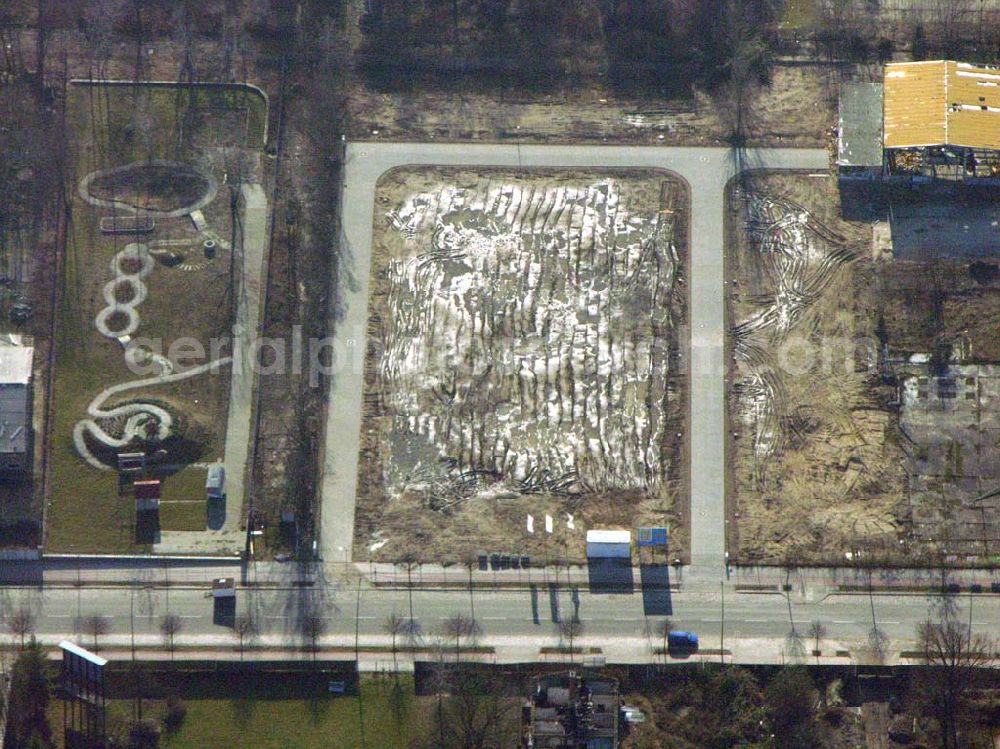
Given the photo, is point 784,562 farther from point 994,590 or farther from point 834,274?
point 834,274

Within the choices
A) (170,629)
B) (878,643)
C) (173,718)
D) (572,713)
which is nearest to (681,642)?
(572,713)

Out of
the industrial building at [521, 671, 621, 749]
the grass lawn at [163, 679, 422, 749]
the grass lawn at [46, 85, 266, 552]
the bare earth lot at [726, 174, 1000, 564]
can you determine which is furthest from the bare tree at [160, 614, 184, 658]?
the bare earth lot at [726, 174, 1000, 564]

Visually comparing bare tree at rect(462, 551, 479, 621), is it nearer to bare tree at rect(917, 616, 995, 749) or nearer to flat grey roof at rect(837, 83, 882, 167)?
bare tree at rect(917, 616, 995, 749)

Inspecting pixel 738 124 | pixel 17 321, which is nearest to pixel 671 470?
pixel 738 124

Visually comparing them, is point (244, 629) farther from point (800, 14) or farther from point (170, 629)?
point (800, 14)

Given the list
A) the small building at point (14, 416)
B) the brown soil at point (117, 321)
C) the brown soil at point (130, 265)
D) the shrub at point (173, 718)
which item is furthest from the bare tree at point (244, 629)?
the brown soil at point (130, 265)
